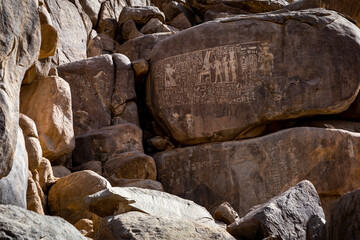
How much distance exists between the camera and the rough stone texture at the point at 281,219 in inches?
186

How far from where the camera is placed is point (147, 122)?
9.92m

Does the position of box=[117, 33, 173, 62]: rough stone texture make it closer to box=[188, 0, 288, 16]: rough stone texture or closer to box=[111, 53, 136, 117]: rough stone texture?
box=[111, 53, 136, 117]: rough stone texture

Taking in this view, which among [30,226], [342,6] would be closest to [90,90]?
[30,226]

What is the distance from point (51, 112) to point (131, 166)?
1.36m

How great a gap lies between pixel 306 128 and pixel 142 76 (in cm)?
290

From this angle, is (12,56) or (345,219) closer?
(12,56)

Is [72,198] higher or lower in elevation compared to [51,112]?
lower

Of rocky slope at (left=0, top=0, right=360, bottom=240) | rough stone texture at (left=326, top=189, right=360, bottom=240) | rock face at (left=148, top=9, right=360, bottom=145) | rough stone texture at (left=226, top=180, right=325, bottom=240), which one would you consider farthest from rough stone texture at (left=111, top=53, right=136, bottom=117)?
rough stone texture at (left=326, top=189, right=360, bottom=240)

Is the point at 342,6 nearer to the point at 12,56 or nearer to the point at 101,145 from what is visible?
the point at 101,145

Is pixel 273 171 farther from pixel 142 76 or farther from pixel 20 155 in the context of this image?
pixel 20 155

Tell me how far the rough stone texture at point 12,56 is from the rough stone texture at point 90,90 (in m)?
5.63

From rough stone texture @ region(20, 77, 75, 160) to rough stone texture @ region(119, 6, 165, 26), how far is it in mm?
6362

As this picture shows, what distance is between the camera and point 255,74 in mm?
8992

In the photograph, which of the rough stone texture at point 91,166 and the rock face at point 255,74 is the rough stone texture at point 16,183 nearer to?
the rough stone texture at point 91,166
